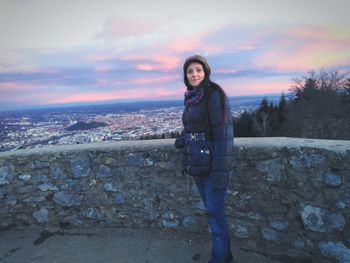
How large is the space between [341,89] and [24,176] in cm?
2931

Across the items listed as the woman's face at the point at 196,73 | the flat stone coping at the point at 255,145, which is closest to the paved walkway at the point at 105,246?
the flat stone coping at the point at 255,145

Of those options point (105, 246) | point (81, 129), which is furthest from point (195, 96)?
point (81, 129)

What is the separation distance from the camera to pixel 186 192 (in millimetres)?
3498

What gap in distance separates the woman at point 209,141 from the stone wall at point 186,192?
1.78ft

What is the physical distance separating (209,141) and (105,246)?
1781 mm

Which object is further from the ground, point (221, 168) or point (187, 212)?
point (221, 168)

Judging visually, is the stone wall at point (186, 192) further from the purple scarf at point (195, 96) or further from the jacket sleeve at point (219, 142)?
the purple scarf at point (195, 96)

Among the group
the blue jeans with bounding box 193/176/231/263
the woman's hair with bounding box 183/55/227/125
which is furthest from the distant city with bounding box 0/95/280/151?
the blue jeans with bounding box 193/176/231/263

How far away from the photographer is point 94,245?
137 inches

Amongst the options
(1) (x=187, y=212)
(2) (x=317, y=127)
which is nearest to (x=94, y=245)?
(1) (x=187, y=212)

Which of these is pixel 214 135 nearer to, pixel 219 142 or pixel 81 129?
pixel 219 142

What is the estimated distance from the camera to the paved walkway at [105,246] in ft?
10.3

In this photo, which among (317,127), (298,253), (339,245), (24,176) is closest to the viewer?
(339,245)

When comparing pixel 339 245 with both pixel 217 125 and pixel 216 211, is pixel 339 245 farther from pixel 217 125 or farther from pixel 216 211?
pixel 217 125
